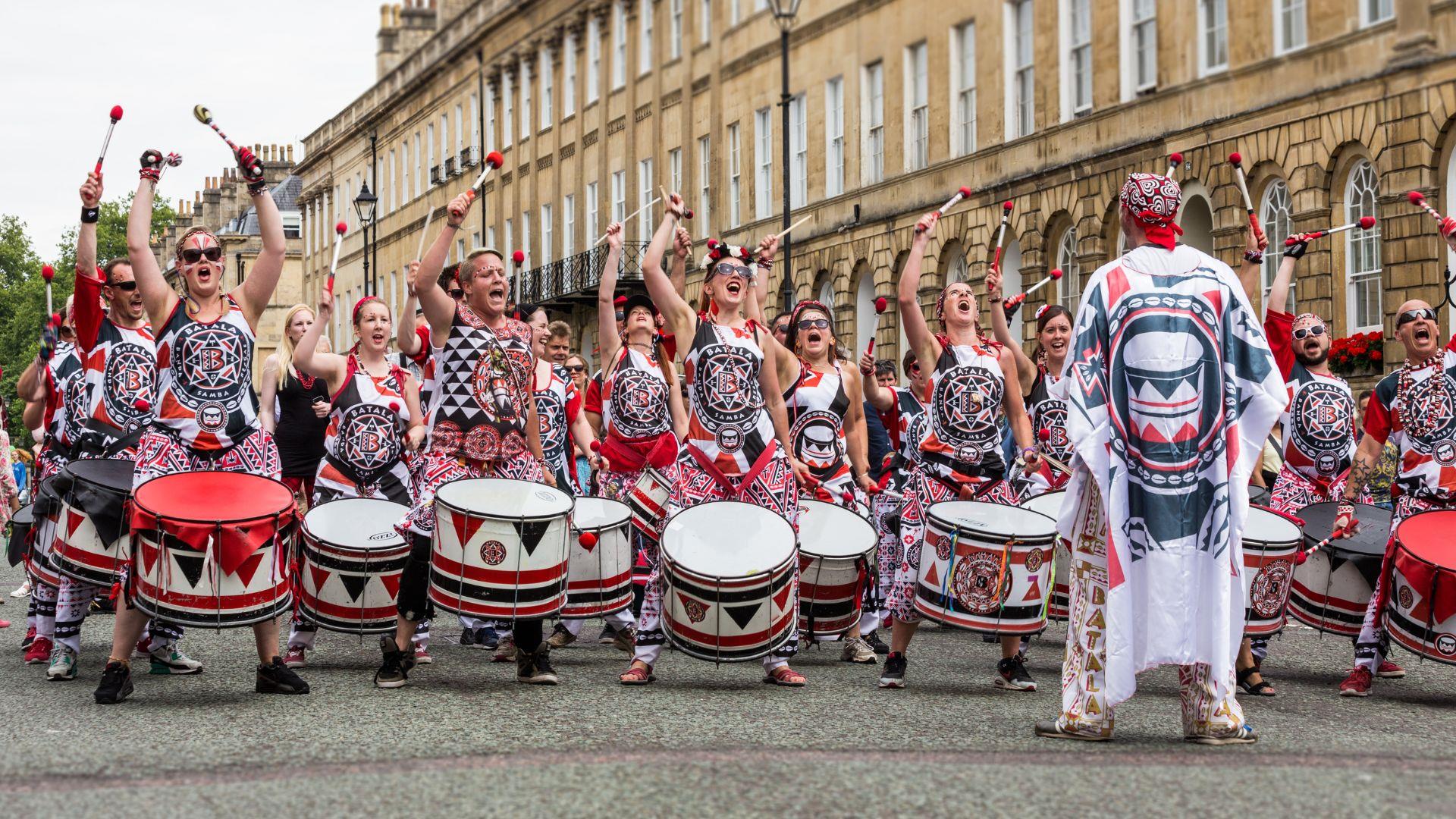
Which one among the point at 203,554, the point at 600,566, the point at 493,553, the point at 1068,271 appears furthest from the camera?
the point at 1068,271

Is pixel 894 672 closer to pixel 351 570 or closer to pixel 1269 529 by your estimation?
pixel 1269 529

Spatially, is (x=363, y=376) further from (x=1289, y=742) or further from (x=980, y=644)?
(x=1289, y=742)

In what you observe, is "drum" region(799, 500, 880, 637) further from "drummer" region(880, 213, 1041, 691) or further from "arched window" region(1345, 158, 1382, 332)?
"arched window" region(1345, 158, 1382, 332)

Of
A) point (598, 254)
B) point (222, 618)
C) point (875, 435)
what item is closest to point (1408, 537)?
point (222, 618)

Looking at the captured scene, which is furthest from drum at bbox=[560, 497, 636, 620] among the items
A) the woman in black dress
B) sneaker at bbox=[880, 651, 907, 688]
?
the woman in black dress

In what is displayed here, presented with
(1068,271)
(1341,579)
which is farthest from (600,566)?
(1068,271)

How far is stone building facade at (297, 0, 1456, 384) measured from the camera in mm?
22359

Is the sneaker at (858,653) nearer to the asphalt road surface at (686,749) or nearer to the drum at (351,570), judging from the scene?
the asphalt road surface at (686,749)

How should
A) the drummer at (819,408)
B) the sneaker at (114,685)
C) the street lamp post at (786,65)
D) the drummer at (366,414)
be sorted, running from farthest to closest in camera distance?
1. the street lamp post at (786,65)
2. the drummer at (819,408)
3. the drummer at (366,414)
4. the sneaker at (114,685)

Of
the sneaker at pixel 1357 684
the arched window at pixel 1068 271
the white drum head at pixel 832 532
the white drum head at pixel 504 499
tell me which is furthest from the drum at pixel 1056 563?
the arched window at pixel 1068 271

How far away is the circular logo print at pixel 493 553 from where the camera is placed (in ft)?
26.8

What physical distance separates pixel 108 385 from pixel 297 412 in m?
2.29

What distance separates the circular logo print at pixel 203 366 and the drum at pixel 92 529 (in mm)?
621

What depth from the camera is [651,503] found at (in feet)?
34.7
